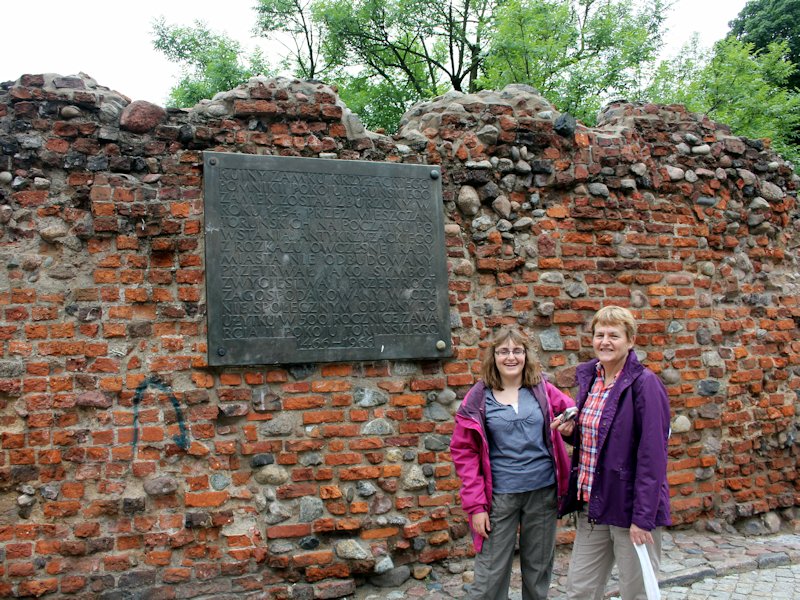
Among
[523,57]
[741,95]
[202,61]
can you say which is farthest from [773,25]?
[202,61]

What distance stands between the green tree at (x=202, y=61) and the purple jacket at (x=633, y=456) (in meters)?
15.1

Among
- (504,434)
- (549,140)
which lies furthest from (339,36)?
(504,434)

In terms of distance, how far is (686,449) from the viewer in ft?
16.3

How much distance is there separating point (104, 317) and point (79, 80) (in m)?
1.35

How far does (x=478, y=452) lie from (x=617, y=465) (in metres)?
0.61

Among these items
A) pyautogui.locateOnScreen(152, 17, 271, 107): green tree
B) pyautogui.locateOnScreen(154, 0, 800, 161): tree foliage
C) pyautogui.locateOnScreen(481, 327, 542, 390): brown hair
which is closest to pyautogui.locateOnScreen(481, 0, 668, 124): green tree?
pyautogui.locateOnScreen(154, 0, 800, 161): tree foliage

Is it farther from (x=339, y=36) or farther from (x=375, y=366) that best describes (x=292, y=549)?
(x=339, y=36)

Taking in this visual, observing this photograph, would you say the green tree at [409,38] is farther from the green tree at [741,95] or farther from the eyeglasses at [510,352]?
the eyeglasses at [510,352]

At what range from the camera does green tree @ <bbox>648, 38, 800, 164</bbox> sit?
1421 centimetres

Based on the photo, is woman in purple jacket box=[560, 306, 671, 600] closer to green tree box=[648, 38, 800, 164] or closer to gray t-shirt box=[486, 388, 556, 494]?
gray t-shirt box=[486, 388, 556, 494]

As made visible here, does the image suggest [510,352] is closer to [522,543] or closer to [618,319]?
[618,319]

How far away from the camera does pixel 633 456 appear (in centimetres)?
292

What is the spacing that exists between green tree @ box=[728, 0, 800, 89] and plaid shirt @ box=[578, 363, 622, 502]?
16.4m

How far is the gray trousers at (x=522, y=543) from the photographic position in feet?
10.5
